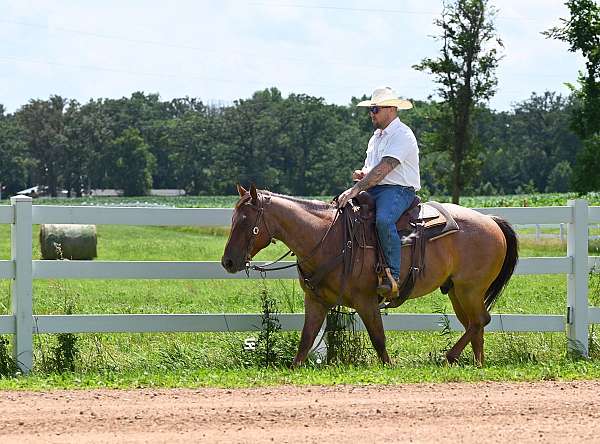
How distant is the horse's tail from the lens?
1038 cm

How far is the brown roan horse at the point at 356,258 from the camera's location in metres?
9.33

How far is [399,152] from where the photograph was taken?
9477 mm

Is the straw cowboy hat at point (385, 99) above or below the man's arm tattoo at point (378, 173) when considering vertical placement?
above

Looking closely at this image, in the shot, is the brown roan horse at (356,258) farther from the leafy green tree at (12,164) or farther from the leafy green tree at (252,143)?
the leafy green tree at (12,164)

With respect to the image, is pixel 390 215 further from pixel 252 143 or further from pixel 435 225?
pixel 252 143

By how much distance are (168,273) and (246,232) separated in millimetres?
997

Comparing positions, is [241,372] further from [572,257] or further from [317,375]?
[572,257]

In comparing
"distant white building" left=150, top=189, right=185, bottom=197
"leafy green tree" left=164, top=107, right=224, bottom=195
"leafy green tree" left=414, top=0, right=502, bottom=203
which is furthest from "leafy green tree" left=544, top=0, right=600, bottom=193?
"distant white building" left=150, top=189, right=185, bottom=197

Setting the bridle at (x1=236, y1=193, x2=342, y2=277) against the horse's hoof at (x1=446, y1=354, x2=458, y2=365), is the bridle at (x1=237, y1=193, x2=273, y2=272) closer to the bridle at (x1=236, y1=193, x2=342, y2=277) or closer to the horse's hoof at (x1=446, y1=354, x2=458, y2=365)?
the bridle at (x1=236, y1=193, x2=342, y2=277)

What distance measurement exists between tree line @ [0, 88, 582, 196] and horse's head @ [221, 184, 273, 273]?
95.8 m

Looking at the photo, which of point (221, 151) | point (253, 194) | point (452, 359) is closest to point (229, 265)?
point (253, 194)

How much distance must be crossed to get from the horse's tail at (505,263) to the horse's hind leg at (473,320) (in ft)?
0.81

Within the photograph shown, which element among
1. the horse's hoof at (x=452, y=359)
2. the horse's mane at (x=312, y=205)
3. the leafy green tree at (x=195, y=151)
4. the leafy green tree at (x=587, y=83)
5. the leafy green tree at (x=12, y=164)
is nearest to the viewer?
the horse's mane at (x=312, y=205)

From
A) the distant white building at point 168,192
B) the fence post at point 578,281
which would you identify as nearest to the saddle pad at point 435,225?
the fence post at point 578,281
